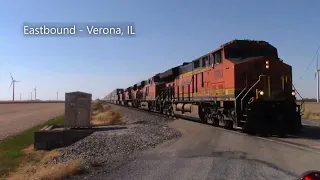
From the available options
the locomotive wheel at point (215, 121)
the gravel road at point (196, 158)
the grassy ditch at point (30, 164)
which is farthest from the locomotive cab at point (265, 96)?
the grassy ditch at point (30, 164)

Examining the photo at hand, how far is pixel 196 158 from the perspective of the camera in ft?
33.5

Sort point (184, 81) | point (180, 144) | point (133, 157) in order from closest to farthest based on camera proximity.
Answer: point (133, 157) → point (180, 144) → point (184, 81)

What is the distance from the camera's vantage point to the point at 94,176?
9242mm

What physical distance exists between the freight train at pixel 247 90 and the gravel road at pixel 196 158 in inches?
65.7

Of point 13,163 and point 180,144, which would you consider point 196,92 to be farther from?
point 13,163

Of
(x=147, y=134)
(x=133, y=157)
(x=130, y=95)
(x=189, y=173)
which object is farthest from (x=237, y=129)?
(x=130, y=95)

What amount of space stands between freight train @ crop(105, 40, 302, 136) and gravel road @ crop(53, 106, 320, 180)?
1.67 m

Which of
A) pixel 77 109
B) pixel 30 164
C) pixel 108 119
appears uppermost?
pixel 77 109

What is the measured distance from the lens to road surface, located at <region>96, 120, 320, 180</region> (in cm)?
848

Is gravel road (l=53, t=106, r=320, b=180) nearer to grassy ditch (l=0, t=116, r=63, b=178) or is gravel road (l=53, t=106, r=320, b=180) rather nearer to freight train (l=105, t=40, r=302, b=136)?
freight train (l=105, t=40, r=302, b=136)

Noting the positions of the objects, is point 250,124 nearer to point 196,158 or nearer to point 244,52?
point 244,52

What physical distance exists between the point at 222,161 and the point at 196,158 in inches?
33.6

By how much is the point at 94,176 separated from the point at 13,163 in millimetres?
7889

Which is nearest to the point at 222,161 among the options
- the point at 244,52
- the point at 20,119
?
the point at 244,52
